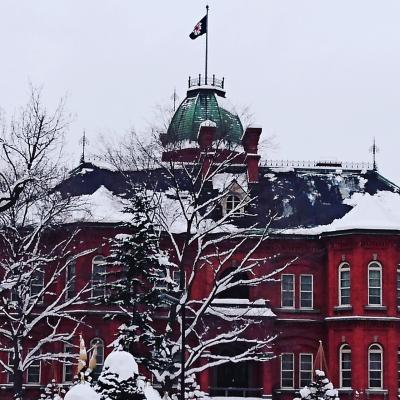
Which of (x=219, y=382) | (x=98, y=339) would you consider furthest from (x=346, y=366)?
(x=98, y=339)

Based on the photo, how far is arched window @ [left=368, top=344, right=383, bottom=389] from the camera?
141 feet

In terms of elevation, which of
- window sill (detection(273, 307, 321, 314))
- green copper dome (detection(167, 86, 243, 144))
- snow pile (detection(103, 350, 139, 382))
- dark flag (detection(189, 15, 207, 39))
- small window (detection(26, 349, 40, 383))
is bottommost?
small window (detection(26, 349, 40, 383))

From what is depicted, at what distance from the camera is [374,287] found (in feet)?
144

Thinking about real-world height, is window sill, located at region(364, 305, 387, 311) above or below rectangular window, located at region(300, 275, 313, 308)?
below

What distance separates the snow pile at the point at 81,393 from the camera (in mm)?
16734

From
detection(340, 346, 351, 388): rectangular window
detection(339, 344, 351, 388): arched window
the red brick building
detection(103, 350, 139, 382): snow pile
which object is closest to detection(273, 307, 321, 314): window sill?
the red brick building

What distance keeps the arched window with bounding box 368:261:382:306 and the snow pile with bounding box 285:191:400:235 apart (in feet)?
6.24

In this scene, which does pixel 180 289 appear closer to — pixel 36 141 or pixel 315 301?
pixel 36 141

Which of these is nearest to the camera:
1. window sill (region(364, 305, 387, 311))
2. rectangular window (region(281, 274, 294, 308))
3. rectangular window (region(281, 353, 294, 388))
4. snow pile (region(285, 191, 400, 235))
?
window sill (region(364, 305, 387, 311))

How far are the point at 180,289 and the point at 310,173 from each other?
17.6 meters

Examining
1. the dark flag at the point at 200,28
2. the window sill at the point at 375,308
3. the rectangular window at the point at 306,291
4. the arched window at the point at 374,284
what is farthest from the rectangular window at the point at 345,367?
the dark flag at the point at 200,28

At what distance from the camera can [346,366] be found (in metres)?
43.5

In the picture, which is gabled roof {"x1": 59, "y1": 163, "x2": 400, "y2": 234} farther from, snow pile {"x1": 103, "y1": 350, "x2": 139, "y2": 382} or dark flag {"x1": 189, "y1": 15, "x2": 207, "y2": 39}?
snow pile {"x1": 103, "y1": 350, "x2": 139, "y2": 382}

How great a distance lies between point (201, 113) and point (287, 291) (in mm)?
13771
